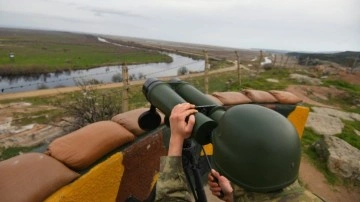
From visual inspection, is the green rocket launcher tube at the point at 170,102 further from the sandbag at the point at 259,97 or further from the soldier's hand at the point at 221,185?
the sandbag at the point at 259,97

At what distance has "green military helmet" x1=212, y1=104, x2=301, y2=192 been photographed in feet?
4.50

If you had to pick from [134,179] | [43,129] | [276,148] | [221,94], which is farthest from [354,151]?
[43,129]

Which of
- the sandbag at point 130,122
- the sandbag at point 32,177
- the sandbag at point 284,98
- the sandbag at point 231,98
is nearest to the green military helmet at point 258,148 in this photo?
the sandbag at point 32,177

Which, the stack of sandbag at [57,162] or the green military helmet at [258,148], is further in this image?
the stack of sandbag at [57,162]

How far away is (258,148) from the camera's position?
1368mm

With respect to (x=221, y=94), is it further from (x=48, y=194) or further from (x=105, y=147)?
(x=48, y=194)

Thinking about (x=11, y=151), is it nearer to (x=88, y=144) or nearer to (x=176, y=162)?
(x=88, y=144)

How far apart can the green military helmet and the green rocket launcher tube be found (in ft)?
0.25

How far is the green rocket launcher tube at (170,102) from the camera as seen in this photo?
1507 mm

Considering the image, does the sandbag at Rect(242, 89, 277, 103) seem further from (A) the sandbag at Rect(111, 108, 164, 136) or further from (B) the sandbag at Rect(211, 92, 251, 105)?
(A) the sandbag at Rect(111, 108, 164, 136)

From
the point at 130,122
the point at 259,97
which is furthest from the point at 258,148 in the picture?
the point at 259,97

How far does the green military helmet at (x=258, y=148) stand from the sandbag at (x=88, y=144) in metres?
1.13

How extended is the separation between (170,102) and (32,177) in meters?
0.90

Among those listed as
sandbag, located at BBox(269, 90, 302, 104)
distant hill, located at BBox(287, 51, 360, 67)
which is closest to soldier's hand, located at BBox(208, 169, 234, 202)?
sandbag, located at BBox(269, 90, 302, 104)
